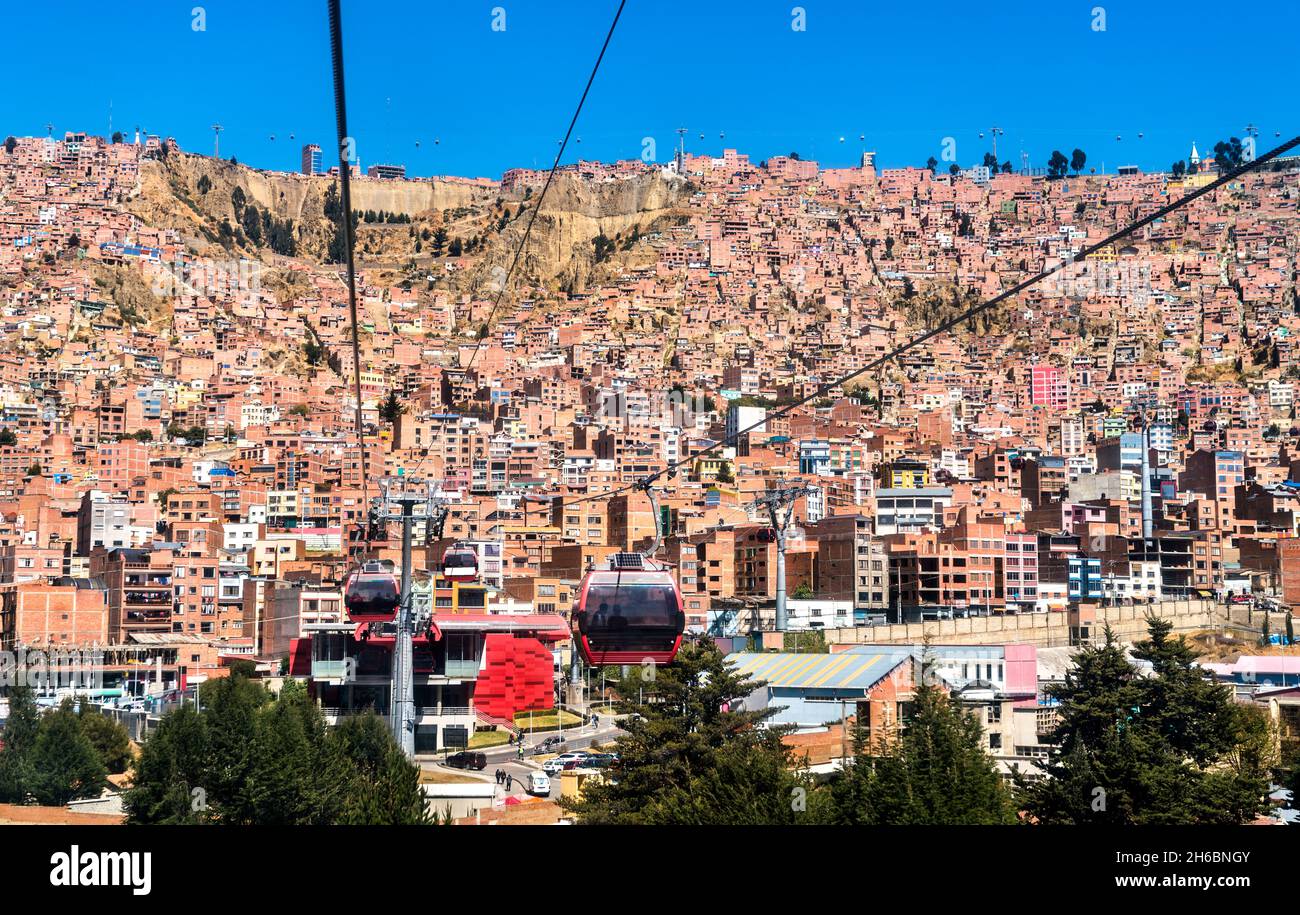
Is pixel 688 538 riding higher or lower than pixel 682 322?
lower

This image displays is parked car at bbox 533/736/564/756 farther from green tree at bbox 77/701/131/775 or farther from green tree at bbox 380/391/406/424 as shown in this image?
green tree at bbox 380/391/406/424

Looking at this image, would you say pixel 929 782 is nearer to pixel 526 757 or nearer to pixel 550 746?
pixel 526 757

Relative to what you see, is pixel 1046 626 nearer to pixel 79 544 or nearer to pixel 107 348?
pixel 79 544

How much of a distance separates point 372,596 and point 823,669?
19.3 m

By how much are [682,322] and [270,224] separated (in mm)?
55430

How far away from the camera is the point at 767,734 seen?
31.5m

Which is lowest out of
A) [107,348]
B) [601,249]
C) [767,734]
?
[767,734]

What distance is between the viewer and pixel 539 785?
3772 centimetres

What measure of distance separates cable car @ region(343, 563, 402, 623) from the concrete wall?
3263cm

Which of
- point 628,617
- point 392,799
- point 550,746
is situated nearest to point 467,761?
point 550,746
